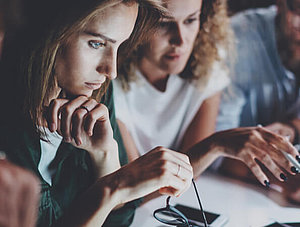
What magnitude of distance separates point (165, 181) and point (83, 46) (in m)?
0.32


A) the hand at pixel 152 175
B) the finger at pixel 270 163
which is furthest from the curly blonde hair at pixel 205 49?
the hand at pixel 152 175

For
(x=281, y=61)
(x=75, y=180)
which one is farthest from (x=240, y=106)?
(x=75, y=180)

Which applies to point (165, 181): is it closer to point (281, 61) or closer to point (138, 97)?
point (138, 97)

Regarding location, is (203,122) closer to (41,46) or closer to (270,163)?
(270,163)

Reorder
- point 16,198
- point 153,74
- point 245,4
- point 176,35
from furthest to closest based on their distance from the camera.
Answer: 1. point 245,4
2. point 153,74
3. point 176,35
4. point 16,198

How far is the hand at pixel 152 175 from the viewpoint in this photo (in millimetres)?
704

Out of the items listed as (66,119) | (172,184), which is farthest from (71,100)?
(172,184)

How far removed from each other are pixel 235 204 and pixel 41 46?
2.12 ft

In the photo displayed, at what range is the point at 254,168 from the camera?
38.6 inches

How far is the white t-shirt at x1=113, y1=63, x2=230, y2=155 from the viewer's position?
1363 millimetres

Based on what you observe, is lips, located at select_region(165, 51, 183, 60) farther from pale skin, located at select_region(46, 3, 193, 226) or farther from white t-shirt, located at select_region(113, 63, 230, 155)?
pale skin, located at select_region(46, 3, 193, 226)

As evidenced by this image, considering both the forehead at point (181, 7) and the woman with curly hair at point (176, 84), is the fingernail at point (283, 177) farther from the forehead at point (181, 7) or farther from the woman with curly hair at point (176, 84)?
the forehead at point (181, 7)

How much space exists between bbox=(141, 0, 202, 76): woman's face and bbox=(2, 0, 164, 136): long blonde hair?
12.5 inches

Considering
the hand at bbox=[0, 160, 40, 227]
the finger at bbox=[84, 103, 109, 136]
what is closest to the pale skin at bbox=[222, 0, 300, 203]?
the finger at bbox=[84, 103, 109, 136]
